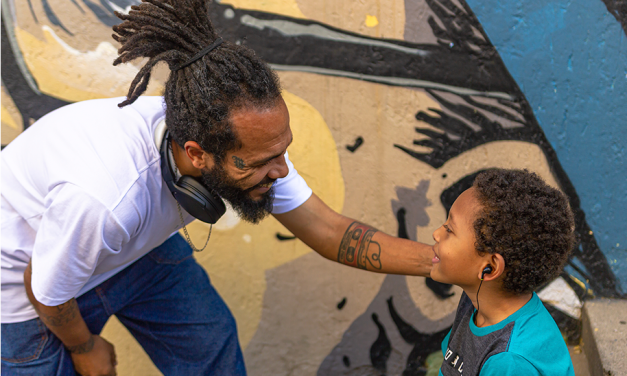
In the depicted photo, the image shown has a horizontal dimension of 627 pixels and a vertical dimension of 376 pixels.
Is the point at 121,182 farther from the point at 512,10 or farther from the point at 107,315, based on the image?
the point at 512,10

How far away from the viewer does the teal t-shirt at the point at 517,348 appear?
49.6 inches

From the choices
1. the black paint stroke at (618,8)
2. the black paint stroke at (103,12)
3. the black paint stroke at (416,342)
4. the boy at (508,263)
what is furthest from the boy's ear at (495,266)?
the black paint stroke at (103,12)

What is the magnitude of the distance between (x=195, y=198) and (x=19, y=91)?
1.40m

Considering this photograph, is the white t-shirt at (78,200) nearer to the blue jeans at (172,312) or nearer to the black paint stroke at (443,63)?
the blue jeans at (172,312)

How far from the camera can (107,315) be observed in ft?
6.01

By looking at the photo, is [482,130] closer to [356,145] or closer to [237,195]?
[356,145]

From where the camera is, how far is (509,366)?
1245mm

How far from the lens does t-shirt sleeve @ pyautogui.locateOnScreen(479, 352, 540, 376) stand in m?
1.24

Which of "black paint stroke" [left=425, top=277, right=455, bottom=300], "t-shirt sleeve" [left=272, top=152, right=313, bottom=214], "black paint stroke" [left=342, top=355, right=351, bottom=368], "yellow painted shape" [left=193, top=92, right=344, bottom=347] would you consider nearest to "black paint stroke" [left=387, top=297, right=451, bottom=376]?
"black paint stroke" [left=425, top=277, right=455, bottom=300]

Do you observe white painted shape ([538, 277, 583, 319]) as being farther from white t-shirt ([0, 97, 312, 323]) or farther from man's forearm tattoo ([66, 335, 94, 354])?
man's forearm tattoo ([66, 335, 94, 354])

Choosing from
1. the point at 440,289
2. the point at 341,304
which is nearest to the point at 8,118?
the point at 341,304

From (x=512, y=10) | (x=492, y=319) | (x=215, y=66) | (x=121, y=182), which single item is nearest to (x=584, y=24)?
(x=512, y=10)

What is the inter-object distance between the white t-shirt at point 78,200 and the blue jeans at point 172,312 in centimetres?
13

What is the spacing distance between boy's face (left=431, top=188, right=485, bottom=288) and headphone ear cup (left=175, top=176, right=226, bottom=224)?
0.77 meters
